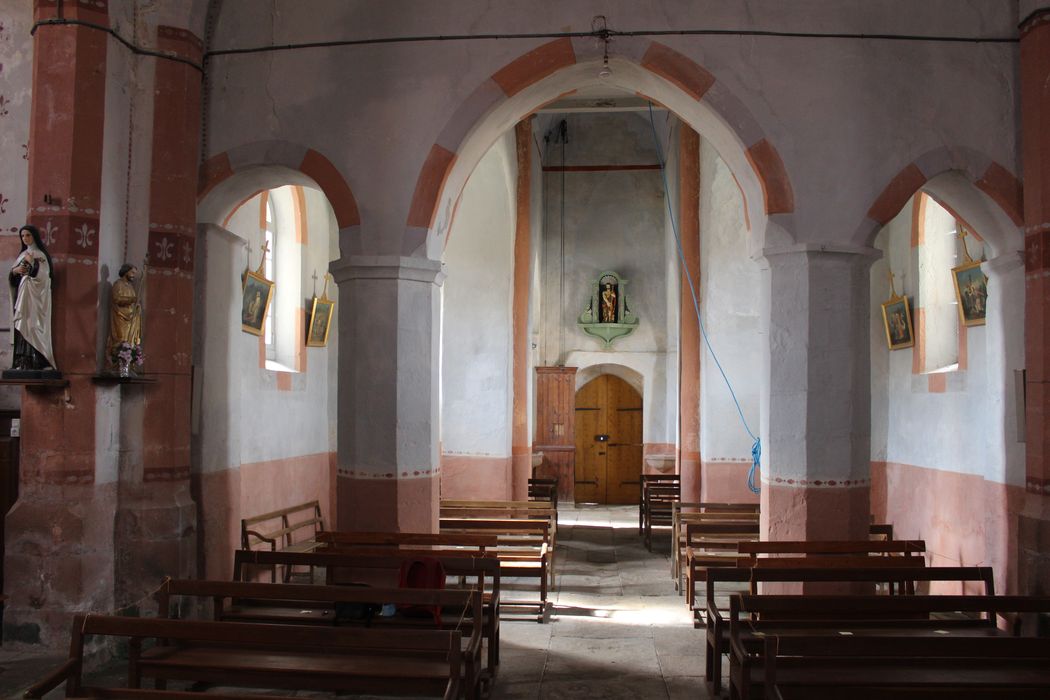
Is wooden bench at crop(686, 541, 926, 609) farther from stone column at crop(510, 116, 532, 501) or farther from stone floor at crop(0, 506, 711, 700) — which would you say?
stone column at crop(510, 116, 532, 501)

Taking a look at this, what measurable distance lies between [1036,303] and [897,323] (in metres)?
3.92

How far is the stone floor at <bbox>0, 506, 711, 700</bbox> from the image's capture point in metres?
5.73

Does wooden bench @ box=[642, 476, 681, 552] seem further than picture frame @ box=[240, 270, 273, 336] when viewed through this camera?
Yes

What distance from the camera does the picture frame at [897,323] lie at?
10164mm

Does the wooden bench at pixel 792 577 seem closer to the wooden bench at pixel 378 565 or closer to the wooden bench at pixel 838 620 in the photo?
the wooden bench at pixel 838 620

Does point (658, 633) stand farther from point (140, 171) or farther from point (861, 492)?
point (140, 171)

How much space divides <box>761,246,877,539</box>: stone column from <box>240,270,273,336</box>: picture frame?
199 inches

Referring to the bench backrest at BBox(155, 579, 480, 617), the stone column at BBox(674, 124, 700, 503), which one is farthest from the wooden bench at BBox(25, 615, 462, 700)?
the stone column at BBox(674, 124, 700, 503)

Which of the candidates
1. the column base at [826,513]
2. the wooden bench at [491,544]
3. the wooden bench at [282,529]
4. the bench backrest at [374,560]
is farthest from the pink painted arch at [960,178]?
the wooden bench at [282,529]

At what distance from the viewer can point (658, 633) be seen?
722 cm

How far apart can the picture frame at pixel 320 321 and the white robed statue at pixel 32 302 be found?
4822 millimetres

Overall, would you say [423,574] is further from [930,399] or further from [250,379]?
[930,399]

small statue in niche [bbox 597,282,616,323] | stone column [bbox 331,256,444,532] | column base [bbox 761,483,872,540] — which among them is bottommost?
column base [bbox 761,483,872,540]

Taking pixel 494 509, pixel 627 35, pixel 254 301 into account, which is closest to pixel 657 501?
pixel 494 509
